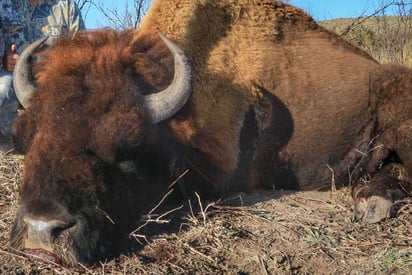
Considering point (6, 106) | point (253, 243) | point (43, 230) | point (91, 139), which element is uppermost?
point (6, 106)

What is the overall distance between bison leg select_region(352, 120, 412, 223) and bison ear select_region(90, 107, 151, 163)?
6.20 ft

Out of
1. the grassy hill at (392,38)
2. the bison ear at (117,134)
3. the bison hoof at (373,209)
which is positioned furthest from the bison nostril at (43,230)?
the grassy hill at (392,38)

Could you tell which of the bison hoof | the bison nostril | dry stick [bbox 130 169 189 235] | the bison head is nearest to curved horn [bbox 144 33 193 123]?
the bison head

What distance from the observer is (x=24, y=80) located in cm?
422

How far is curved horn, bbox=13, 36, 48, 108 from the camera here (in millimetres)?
4145

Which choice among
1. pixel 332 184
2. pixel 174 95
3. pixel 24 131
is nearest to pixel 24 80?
pixel 24 131

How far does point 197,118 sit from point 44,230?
1.62 m

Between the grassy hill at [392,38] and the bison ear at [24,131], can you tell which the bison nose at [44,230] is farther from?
the grassy hill at [392,38]

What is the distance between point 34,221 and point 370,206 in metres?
2.58

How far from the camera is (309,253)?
12.9 feet

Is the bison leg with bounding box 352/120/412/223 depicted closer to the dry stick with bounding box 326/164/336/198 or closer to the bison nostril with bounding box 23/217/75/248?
the dry stick with bounding box 326/164/336/198

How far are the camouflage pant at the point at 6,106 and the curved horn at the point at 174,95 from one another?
282 centimetres

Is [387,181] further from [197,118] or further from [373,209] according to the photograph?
[197,118]

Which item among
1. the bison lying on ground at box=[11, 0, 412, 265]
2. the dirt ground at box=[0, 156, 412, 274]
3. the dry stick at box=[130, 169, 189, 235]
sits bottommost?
the dirt ground at box=[0, 156, 412, 274]
